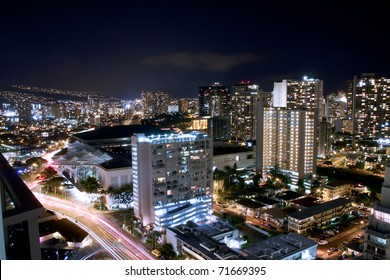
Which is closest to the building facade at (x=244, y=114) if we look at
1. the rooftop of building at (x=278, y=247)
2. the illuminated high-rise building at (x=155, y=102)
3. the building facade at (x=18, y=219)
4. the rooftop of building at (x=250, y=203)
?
the rooftop of building at (x=250, y=203)

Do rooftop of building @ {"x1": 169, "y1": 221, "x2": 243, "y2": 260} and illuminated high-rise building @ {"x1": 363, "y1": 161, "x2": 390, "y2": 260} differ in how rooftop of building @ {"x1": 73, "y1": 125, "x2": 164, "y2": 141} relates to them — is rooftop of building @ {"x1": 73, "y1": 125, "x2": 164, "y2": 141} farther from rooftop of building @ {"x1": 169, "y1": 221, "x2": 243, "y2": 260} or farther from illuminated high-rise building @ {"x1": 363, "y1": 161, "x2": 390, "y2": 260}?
illuminated high-rise building @ {"x1": 363, "y1": 161, "x2": 390, "y2": 260}

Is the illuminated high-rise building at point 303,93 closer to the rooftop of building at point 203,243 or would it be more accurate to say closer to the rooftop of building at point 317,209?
the rooftop of building at point 317,209

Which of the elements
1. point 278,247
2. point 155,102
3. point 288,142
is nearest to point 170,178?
point 278,247

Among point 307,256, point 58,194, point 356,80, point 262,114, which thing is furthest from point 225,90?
point 307,256

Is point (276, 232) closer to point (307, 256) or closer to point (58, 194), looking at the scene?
point (307, 256)

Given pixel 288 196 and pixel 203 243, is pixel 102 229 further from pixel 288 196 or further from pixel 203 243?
pixel 288 196
